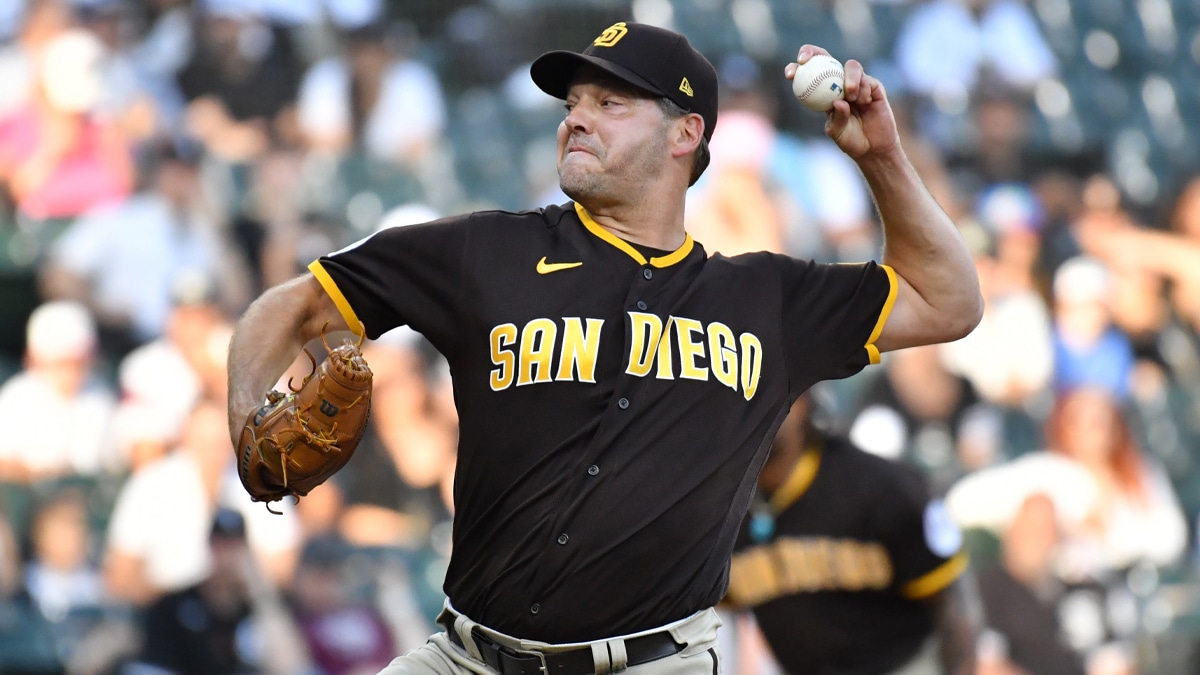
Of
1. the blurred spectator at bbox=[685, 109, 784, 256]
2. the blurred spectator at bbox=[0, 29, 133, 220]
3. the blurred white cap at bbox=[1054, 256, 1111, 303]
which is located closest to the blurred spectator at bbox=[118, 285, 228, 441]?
the blurred spectator at bbox=[0, 29, 133, 220]

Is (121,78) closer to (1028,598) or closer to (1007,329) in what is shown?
(1007,329)

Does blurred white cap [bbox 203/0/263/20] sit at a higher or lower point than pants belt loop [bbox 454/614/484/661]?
higher

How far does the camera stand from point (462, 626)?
2891mm

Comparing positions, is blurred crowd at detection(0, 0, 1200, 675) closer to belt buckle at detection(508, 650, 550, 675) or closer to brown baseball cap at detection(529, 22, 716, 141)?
brown baseball cap at detection(529, 22, 716, 141)

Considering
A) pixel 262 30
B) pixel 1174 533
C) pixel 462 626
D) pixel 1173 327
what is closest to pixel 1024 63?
pixel 1173 327

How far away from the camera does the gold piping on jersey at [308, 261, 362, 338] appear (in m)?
2.95

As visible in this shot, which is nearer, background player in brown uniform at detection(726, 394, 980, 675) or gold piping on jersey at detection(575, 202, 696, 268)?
gold piping on jersey at detection(575, 202, 696, 268)

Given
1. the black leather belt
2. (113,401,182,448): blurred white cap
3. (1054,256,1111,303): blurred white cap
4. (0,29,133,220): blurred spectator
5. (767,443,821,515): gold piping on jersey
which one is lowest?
(1054,256,1111,303): blurred white cap

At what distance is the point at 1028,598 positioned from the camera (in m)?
7.75

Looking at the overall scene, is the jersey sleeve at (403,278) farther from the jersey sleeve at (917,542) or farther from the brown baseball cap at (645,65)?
the jersey sleeve at (917,542)

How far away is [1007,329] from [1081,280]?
627 mm

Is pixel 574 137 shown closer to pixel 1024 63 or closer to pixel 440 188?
pixel 440 188

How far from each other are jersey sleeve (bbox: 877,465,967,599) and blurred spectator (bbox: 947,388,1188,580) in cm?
359

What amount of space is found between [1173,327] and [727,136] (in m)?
3.00
